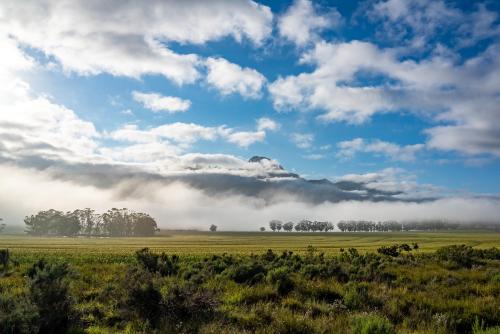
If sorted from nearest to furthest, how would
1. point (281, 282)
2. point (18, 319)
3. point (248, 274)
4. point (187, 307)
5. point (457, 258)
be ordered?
point (18, 319)
point (187, 307)
point (281, 282)
point (248, 274)
point (457, 258)

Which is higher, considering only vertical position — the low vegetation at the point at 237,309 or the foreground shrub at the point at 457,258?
the low vegetation at the point at 237,309

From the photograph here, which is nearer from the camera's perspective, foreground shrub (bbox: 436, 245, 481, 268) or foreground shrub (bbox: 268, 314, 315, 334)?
foreground shrub (bbox: 268, 314, 315, 334)

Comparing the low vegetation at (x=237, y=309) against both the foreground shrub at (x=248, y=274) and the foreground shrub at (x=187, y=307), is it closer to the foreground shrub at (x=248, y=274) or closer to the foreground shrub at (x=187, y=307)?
the foreground shrub at (x=187, y=307)

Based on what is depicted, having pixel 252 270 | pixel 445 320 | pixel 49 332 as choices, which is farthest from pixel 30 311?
pixel 252 270

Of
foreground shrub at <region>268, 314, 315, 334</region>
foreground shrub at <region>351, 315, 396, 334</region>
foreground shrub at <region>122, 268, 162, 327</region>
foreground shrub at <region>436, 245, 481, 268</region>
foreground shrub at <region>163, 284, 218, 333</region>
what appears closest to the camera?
foreground shrub at <region>351, 315, 396, 334</region>

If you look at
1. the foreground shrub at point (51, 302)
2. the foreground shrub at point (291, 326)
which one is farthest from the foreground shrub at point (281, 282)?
the foreground shrub at point (51, 302)

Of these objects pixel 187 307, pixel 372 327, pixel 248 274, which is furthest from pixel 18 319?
pixel 248 274

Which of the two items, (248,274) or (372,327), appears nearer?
(372,327)

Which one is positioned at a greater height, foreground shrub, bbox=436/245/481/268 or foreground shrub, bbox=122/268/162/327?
foreground shrub, bbox=122/268/162/327

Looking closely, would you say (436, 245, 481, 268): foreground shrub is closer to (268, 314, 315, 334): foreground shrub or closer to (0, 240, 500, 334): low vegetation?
(0, 240, 500, 334): low vegetation

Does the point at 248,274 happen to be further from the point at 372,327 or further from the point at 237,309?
the point at 372,327

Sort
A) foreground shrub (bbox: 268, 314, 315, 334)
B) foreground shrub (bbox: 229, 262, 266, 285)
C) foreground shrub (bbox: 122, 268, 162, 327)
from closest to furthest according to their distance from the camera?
foreground shrub (bbox: 268, 314, 315, 334) < foreground shrub (bbox: 122, 268, 162, 327) < foreground shrub (bbox: 229, 262, 266, 285)

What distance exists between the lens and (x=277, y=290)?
15.7 m

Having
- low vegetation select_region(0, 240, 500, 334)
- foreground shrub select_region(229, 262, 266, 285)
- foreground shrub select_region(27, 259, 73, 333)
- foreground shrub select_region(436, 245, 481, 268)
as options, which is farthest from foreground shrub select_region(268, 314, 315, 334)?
foreground shrub select_region(436, 245, 481, 268)
